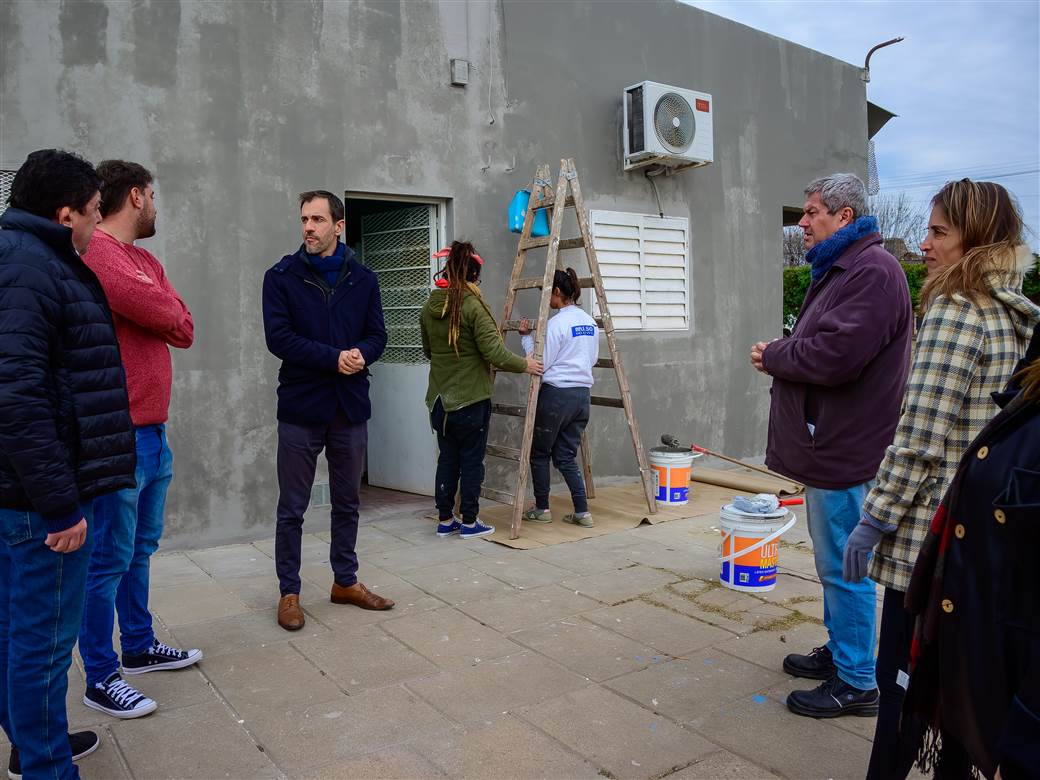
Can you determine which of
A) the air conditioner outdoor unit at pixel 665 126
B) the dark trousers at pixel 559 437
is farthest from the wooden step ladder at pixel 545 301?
the air conditioner outdoor unit at pixel 665 126

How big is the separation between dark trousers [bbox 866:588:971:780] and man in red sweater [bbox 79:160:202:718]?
2497 mm

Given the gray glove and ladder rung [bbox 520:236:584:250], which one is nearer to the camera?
the gray glove

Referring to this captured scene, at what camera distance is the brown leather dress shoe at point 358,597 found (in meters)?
4.16

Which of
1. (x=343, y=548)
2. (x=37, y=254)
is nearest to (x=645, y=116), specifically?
(x=343, y=548)

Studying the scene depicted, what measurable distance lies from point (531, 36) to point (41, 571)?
5.68 m

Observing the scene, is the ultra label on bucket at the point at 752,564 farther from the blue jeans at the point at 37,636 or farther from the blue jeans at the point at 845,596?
the blue jeans at the point at 37,636

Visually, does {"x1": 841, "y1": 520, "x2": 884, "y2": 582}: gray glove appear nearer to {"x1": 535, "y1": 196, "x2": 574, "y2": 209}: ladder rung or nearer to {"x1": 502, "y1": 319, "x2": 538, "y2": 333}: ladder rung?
{"x1": 502, "y1": 319, "x2": 538, "y2": 333}: ladder rung

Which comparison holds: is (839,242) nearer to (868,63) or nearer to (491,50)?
(491,50)

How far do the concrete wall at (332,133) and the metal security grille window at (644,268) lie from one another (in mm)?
159

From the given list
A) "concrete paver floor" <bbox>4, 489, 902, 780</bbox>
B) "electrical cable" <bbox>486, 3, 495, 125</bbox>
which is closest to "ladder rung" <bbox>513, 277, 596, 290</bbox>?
"electrical cable" <bbox>486, 3, 495, 125</bbox>

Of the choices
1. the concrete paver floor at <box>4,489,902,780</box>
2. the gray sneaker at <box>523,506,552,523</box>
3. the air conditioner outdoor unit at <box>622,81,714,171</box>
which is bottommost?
the gray sneaker at <box>523,506,552,523</box>

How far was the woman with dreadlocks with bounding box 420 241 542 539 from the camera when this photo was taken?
17.8ft

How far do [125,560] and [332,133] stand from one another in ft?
11.8

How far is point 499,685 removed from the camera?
331 cm
